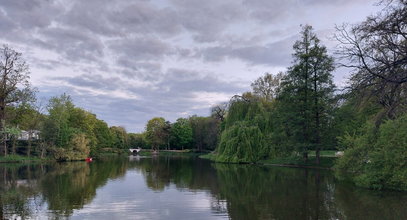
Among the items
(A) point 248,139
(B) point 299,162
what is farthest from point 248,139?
(B) point 299,162

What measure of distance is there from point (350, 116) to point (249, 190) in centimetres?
2280

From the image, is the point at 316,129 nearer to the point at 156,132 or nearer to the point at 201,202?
the point at 201,202

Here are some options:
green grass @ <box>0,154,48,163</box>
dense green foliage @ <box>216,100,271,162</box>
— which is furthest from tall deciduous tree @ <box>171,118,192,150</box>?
dense green foliage @ <box>216,100,271,162</box>

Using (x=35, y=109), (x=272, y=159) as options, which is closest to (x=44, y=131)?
(x=35, y=109)

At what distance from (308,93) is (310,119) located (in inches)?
115

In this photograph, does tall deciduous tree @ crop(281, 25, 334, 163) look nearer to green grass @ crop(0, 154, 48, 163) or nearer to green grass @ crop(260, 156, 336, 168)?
green grass @ crop(260, 156, 336, 168)

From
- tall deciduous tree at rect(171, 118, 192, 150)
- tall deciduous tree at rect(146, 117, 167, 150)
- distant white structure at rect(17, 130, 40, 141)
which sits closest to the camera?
distant white structure at rect(17, 130, 40, 141)

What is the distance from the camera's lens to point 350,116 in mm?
37125

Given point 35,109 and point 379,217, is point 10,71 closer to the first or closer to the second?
point 35,109

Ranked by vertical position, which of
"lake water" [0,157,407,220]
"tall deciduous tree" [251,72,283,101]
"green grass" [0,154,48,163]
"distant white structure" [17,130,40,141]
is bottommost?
"lake water" [0,157,407,220]

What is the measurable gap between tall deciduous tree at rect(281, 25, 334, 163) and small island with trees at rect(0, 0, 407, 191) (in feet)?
0.35

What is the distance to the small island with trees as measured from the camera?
9516mm

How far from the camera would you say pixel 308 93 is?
3766cm

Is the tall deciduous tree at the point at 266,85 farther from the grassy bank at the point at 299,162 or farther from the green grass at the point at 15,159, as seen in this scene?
the green grass at the point at 15,159
